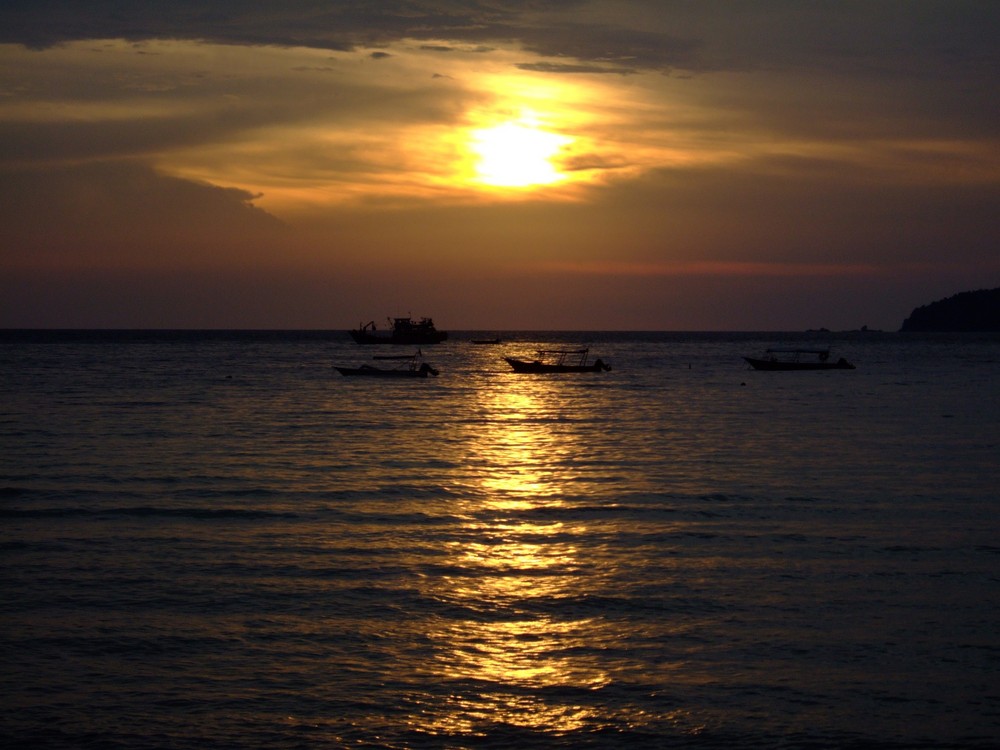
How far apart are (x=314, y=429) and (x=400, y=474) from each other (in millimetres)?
16383

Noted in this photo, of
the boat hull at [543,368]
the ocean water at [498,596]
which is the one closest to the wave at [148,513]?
the ocean water at [498,596]

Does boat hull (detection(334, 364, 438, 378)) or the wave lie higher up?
boat hull (detection(334, 364, 438, 378))

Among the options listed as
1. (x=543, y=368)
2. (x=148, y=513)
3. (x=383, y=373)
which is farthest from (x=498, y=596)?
(x=543, y=368)

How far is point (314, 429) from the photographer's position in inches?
1884

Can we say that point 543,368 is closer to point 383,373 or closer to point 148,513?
point 383,373

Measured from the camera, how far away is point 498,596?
55.8 ft

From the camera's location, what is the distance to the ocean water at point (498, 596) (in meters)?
12.0

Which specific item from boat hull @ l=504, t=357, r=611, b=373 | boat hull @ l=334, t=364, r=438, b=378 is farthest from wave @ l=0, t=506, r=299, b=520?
boat hull @ l=504, t=357, r=611, b=373

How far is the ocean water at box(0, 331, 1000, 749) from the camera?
12.0m

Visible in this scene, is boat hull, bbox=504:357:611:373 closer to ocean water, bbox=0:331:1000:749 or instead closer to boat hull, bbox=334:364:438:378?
boat hull, bbox=334:364:438:378

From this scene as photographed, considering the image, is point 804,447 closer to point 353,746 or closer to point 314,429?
point 314,429

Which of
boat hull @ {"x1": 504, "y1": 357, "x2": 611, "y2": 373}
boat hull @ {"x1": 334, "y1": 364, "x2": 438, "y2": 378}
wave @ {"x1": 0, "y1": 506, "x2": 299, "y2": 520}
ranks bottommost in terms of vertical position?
wave @ {"x1": 0, "y1": 506, "x2": 299, "y2": 520}

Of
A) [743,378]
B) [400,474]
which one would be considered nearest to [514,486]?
[400,474]

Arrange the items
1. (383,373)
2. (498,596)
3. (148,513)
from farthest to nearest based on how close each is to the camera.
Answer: (383,373)
(148,513)
(498,596)
